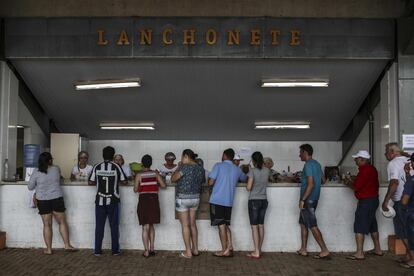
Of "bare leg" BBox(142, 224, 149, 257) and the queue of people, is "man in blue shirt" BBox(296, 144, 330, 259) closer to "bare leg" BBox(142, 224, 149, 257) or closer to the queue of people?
the queue of people

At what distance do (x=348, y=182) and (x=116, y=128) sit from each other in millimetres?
5772

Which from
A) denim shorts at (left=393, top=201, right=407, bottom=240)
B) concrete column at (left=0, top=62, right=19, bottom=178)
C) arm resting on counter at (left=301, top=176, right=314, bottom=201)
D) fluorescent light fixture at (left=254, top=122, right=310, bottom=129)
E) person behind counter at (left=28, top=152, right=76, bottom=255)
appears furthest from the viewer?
fluorescent light fixture at (left=254, top=122, right=310, bottom=129)

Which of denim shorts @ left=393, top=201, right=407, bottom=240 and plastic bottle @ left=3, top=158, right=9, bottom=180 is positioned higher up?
plastic bottle @ left=3, top=158, right=9, bottom=180

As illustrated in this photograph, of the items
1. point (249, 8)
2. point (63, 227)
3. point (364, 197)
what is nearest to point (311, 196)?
point (364, 197)

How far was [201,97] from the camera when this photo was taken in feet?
34.3

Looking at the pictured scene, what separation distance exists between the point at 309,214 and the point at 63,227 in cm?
369

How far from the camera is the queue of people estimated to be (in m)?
7.34

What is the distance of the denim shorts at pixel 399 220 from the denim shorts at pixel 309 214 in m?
1.11

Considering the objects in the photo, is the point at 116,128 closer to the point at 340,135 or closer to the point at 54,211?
the point at 54,211

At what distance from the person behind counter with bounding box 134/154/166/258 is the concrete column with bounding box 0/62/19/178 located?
278cm

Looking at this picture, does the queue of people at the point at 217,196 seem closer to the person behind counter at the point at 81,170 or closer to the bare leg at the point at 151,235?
the bare leg at the point at 151,235

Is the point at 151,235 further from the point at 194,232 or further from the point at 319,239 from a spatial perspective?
the point at 319,239

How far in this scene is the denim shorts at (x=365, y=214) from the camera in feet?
24.2

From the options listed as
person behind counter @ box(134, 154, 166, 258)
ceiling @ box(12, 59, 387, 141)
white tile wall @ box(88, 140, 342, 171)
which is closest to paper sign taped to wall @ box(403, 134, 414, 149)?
ceiling @ box(12, 59, 387, 141)
